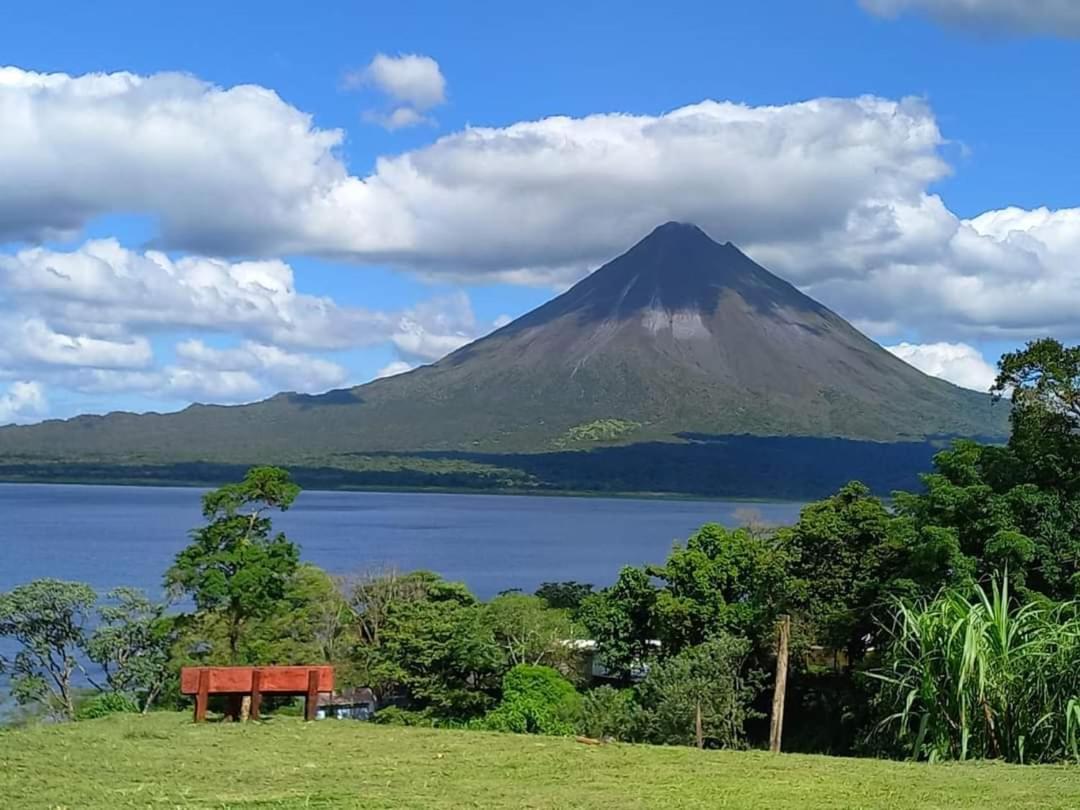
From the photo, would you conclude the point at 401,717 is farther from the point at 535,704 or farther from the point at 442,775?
the point at 442,775

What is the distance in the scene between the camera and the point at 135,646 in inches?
1010

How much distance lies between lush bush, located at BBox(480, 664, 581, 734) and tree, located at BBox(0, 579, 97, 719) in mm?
8528

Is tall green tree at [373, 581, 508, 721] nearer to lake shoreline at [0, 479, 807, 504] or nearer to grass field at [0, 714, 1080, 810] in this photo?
grass field at [0, 714, 1080, 810]

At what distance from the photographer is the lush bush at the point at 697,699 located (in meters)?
20.2

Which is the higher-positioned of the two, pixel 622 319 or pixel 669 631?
pixel 622 319

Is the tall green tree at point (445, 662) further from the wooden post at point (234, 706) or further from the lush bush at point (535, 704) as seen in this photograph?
the wooden post at point (234, 706)

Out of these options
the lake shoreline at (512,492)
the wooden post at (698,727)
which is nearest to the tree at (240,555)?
the wooden post at (698,727)

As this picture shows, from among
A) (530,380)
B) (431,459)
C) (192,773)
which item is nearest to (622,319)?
(530,380)

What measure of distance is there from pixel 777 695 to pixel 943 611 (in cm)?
881

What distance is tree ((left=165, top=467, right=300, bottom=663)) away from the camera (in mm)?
20922

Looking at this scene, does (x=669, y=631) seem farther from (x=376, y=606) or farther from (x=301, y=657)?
(x=376, y=606)

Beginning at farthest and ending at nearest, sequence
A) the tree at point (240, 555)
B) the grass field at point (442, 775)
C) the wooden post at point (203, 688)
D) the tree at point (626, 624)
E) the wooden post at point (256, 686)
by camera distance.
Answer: the tree at point (626, 624) → the tree at point (240, 555) → the wooden post at point (256, 686) → the wooden post at point (203, 688) → the grass field at point (442, 775)

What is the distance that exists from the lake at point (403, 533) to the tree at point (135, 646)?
15264 millimetres

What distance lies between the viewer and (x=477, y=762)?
7809 millimetres
